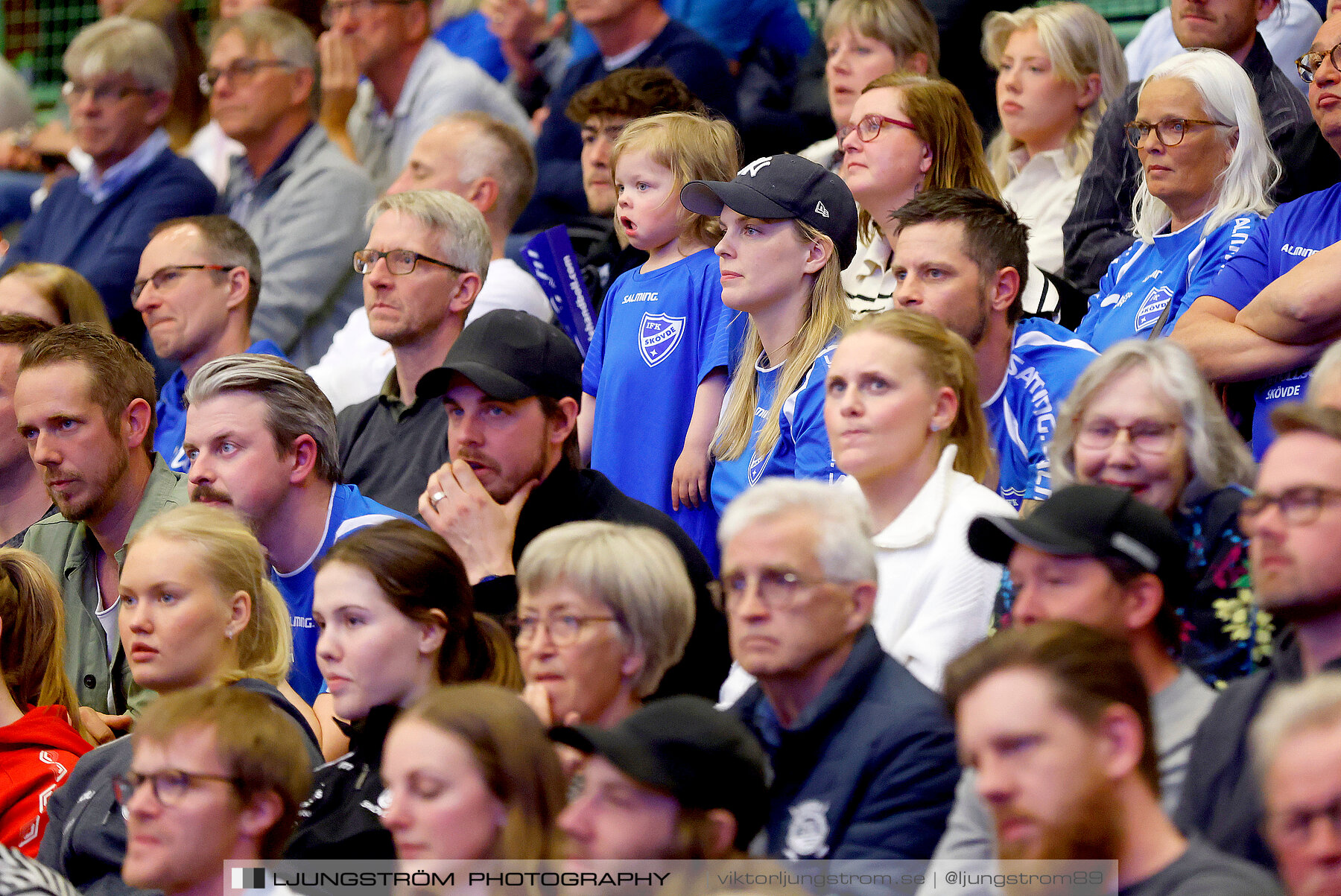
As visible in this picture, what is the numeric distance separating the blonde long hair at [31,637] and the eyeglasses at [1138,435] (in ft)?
8.14

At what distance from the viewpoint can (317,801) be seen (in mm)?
3234

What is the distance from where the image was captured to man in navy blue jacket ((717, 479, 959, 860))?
2.72m

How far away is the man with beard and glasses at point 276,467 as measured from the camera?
4.30 metres

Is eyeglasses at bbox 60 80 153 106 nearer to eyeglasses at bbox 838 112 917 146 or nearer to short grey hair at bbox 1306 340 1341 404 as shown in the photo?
eyeglasses at bbox 838 112 917 146

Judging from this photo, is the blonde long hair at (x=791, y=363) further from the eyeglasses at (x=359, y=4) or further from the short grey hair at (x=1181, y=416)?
the eyeglasses at (x=359, y=4)

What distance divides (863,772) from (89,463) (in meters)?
2.76

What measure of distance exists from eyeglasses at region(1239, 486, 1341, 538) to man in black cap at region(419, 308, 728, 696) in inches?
60.3

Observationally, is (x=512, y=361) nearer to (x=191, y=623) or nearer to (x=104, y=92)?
(x=191, y=623)

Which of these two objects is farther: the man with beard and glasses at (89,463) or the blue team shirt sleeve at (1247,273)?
the man with beard and glasses at (89,463)

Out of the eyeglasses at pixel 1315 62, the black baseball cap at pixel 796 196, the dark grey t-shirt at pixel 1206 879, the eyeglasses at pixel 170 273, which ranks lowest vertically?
the eyeglasses at pixel 170 273

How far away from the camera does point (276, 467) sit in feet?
14.2


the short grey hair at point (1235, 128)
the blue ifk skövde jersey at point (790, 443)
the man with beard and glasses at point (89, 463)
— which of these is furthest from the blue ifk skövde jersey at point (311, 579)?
the short grey hair at point (1235, 128)

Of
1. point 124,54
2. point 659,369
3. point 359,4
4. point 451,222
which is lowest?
point 659,369

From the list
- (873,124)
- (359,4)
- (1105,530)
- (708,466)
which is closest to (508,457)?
(708,466)
